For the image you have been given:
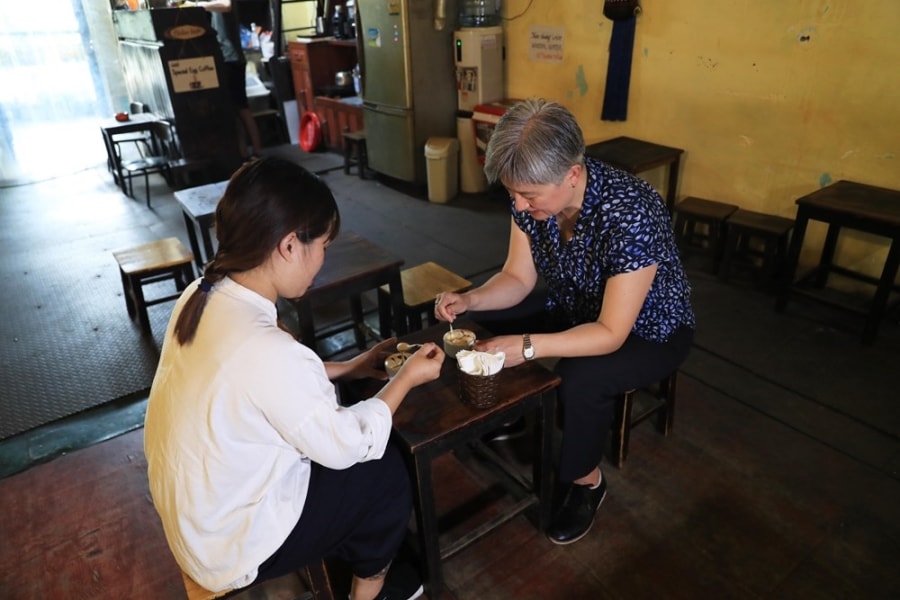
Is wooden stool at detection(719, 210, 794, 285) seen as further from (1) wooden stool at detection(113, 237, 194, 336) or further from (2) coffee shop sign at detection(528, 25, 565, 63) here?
(1) wooden stool at detection(113, 237, 194, 336)

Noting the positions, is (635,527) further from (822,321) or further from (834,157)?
(834,157)

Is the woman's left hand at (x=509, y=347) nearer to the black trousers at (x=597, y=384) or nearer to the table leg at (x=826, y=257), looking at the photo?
the black trousers at (x=597, y=384)

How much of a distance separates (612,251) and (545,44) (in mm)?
3591

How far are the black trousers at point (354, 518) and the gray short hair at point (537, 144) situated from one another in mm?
792

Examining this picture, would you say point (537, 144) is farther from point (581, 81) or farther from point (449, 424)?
point (581, 81)

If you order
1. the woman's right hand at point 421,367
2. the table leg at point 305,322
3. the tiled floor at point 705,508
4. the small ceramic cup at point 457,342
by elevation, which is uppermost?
the woman's right hand at point 421,367

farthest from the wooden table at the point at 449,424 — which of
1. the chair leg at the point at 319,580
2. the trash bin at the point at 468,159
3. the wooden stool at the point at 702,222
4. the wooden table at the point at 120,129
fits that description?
the wooden table at the point at 120,129

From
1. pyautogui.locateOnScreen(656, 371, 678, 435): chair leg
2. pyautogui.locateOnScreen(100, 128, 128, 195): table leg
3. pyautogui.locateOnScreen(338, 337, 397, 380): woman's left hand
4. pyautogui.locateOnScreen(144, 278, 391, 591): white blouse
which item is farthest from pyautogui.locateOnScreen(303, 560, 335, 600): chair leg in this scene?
pyautogui.locateOnScreen(100, 128, 128, 195): table leg

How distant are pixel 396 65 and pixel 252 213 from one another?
14.6 feet

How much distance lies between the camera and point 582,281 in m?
1.87

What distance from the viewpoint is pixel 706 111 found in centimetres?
372

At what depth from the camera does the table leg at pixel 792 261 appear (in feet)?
9.70

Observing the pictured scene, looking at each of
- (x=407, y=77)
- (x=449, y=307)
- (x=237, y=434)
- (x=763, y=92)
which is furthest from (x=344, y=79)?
(x=237, y=434)

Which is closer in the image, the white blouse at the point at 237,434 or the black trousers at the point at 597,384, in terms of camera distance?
the white blouse at the point at 237,434
